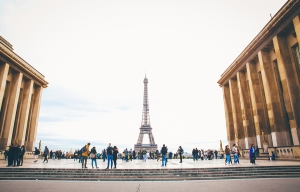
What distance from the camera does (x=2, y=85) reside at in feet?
85.4

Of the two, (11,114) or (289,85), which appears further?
(11,114)

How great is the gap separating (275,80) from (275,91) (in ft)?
4.77

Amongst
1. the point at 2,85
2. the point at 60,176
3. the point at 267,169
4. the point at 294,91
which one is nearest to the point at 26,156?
the point at 2,85

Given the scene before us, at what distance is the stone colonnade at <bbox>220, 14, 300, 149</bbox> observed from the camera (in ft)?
67.2

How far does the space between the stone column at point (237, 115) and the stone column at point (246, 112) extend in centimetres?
303

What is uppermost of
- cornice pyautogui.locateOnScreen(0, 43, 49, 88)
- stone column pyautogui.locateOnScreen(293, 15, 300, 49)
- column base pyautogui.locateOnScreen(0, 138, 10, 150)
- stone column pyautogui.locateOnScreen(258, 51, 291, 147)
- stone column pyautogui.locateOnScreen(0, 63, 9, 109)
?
cornice pyautogui.locateOnScreen(0, 43, 49, 88)

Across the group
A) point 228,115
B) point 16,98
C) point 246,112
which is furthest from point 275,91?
point 16,98

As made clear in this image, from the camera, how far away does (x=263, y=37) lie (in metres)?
24.5

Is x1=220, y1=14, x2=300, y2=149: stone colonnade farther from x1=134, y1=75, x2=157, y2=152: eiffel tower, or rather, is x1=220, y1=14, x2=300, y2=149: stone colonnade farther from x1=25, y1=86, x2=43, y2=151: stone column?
x1=134, y1=75, x2=157, y2=152: eiffel tower

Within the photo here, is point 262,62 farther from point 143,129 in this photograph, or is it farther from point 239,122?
point 143,129

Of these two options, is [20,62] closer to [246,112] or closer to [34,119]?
[34,119]

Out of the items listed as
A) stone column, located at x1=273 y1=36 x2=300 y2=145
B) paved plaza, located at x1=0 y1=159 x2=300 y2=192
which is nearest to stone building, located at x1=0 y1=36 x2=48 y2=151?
paved plaza, located at x1=0 y1=159 x2=300 y2=192

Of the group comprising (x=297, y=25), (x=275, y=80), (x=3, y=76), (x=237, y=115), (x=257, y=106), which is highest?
(x=297, y=25)

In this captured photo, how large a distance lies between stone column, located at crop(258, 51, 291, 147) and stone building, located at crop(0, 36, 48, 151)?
3273cm
